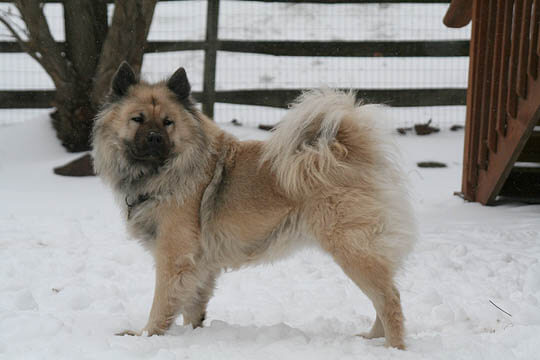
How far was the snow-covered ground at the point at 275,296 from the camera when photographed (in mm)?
2748

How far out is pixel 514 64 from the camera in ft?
17.5

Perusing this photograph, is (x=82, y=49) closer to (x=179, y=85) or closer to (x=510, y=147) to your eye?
(x=179, y=85)

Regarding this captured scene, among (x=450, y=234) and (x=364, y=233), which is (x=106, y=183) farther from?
(x=450, y=234)

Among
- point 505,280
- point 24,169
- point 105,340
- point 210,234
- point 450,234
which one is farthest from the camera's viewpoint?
point 24,169

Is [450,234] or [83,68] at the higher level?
[83,68]

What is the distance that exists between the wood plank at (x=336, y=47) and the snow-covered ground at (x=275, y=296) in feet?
9.73

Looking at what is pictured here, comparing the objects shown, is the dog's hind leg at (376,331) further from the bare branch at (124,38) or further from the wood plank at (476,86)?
the bare branch at (124,38)

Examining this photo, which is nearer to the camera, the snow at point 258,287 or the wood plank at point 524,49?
the snow at point 258,287

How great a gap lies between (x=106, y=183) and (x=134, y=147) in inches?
16.1

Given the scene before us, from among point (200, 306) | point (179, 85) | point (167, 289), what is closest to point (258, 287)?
point (200, 306)

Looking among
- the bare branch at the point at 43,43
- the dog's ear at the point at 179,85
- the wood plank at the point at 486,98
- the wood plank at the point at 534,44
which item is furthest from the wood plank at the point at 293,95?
the dog's ear at the point at 179,85

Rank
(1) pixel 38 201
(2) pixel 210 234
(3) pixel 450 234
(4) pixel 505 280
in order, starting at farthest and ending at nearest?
(1) pixel 38 201 < (3) pixel 450 234 < (4) pixel 505 280 < (2) pixel 210 234

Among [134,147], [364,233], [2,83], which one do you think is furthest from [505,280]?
[2,83]

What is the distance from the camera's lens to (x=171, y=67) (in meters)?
10.7
